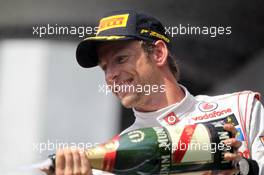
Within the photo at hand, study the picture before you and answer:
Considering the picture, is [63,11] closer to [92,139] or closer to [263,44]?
[92,139]

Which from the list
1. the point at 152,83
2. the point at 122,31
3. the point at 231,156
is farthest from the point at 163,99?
the point at 231,156

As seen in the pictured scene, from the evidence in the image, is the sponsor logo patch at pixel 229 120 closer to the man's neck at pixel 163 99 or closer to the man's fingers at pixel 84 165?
the man's neck at pixel 163 99

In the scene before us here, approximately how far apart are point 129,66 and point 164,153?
0.93 ft

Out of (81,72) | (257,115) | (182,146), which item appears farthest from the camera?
(81,72)

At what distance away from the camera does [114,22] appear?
0.96 meters

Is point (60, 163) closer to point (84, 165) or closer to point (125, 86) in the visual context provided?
point (84, 165)

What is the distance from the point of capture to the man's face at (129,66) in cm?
98

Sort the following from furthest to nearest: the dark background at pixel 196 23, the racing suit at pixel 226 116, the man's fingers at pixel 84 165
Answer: the dark background at pixel 196 23 < the racing suit at pixel 226 116 < the man's fingers at pixel 84 165

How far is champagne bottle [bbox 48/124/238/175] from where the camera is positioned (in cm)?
74

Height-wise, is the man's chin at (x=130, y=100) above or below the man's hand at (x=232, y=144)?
above

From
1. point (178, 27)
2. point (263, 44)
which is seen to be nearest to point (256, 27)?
point (263, 44)

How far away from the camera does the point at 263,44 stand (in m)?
1.07

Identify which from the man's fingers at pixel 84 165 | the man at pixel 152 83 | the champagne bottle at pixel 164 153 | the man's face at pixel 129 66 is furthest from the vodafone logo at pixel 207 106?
the man's fingers at pixel 84 165

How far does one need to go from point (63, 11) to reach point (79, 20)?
0.04 metres
